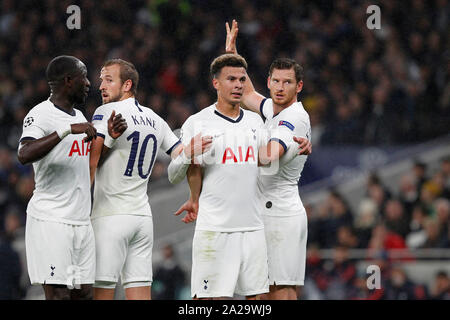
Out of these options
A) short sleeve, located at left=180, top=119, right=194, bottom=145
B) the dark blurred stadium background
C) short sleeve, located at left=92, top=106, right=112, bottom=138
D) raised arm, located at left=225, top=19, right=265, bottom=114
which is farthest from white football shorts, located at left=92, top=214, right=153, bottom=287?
Result: the dark blurred stadium background

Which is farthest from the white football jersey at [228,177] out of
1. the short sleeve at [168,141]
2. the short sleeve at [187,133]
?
the short sleeve at [168,141]

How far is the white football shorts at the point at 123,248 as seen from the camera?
6879 millimetres

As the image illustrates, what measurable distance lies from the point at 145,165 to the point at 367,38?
995 cm

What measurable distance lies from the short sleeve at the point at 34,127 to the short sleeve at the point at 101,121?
546mm

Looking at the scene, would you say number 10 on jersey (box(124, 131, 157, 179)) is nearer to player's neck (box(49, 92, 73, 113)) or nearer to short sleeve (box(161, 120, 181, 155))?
short sleeve (box(161, 120, 181, 155))

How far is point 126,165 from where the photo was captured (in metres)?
6.99

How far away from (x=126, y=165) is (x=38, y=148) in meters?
0.94

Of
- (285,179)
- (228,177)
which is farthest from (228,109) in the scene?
(285,179)

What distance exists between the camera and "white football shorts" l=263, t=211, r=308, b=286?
717 centimetres

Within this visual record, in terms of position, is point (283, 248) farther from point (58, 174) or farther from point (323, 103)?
point (323, 103)

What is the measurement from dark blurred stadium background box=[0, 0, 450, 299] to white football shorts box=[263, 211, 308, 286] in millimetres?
3806
